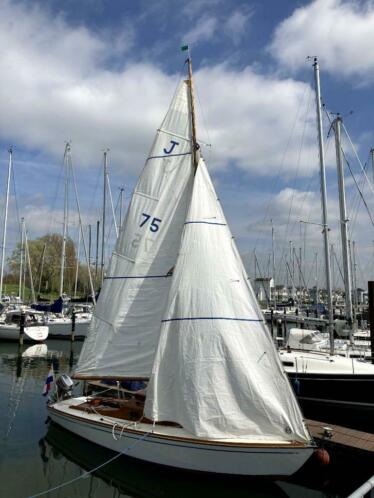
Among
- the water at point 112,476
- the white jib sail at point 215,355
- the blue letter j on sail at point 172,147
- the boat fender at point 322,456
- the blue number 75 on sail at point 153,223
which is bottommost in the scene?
the water at point 112,476

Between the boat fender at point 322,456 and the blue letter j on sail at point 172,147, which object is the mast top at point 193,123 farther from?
the boat fender at point 322,456

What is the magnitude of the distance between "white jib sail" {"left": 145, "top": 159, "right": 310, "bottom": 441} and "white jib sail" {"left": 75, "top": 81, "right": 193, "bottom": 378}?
1.04 meters

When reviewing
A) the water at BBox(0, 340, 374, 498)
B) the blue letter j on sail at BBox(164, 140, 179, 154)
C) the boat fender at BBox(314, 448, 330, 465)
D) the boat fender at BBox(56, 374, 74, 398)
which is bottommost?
the water at BBox(0, 340, 374, 498)

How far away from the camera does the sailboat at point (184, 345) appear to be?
8.77 meters

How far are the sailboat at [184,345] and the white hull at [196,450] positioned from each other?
2 cm

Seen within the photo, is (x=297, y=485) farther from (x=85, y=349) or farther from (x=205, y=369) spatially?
(x=85, y=349)

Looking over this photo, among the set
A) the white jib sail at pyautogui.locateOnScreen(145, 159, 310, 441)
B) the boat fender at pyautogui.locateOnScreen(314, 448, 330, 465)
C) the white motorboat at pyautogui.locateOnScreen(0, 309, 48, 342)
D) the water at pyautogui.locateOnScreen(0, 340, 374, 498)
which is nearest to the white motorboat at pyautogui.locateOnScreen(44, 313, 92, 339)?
the white motorboat at pyautogui.locateOnScreen(0, 309, 48, 342)

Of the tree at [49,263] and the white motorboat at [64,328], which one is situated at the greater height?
the tree at [49,263]

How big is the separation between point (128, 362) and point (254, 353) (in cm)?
345

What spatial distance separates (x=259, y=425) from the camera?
8.79 meters

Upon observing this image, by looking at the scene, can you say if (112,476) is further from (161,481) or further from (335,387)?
(335,387)

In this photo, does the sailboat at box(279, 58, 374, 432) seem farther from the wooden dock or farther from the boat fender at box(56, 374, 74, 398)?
the boat fender at box(56, 374, 74, 398)

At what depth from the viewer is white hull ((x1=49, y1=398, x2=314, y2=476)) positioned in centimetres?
846

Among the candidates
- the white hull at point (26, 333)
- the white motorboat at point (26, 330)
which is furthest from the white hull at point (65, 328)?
the white hull at point (26, 333)
